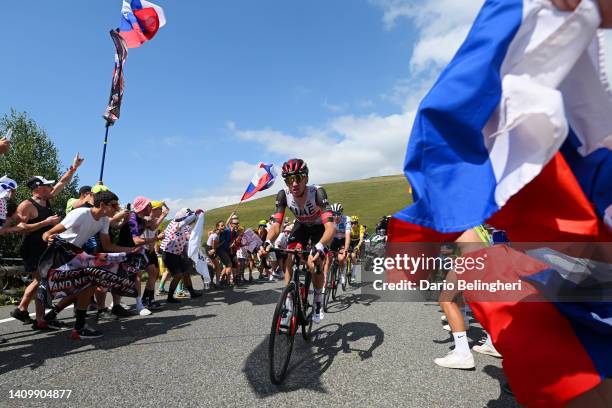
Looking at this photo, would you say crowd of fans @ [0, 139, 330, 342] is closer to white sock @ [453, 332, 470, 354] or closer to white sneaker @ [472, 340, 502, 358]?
white sock @ [453, 332, 470, 354]

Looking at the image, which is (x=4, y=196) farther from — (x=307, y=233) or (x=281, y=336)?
(x=281, y=336)

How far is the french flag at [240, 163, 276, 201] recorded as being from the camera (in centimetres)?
1156

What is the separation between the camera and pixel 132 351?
444 cm

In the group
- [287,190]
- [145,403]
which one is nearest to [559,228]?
[145,403]

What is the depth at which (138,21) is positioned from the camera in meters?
9.35

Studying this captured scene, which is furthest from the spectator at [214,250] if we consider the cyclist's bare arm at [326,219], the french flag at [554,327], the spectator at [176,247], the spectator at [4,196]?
the french flag at [554,327]

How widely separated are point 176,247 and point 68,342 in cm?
362

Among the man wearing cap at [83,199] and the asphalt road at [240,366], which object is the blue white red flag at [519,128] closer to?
the asphalt road at [240,366]

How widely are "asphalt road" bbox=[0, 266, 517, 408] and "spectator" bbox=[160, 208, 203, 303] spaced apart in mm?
2233

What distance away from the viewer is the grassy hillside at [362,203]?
243 ft

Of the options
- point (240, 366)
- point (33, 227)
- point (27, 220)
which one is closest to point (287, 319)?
point (240, 366)

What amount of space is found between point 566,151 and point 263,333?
4660 mm

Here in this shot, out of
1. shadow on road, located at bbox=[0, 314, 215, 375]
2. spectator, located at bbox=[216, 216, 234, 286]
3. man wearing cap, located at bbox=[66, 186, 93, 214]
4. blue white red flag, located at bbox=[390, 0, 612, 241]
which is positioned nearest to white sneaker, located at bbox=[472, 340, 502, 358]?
blue white red flag, located at bbox=[390, 0, 612, 241]

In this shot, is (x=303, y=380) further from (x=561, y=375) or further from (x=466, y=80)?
(x=466, y=80)
